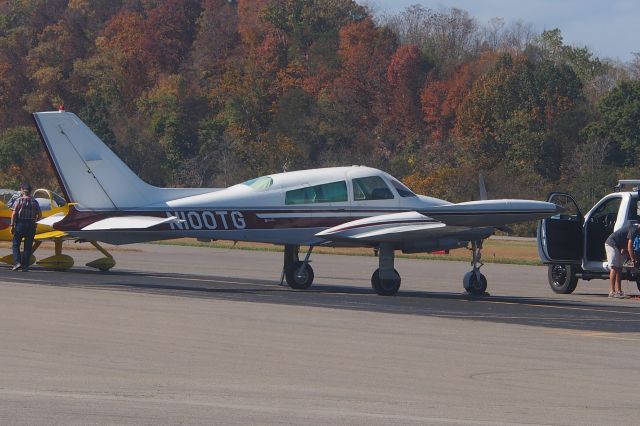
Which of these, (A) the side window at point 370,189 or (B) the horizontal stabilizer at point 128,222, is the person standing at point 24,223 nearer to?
(B) the horizontal stabilizer at point 128,222

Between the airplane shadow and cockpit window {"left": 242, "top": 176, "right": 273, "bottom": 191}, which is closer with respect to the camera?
the airplane shadow

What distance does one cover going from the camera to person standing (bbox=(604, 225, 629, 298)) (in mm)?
23484

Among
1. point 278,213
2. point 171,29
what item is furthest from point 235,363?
point 171,29

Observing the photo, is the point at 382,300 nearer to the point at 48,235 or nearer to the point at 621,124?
the point at 48,235

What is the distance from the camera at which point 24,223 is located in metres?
25.5

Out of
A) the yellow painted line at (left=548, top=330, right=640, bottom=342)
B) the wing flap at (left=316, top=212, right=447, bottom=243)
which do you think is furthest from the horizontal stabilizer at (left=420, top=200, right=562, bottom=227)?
the yellow painted line at (left=548, top=330, right=640, bottom=342)

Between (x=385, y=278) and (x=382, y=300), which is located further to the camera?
(x=385, y=278)

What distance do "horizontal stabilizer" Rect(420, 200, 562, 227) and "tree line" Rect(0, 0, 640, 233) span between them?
4255 centimetres

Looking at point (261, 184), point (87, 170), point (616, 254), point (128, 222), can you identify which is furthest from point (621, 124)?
point (128, 222)

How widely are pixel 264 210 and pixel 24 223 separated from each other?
6067 mm

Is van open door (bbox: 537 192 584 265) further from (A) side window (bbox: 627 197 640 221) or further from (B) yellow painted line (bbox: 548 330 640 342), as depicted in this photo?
(B) yellow painted line (bbox: 548 330 640 342)

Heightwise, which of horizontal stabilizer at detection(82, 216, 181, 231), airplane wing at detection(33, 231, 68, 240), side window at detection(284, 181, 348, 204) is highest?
side window at detection(284, 181, 348, 204)

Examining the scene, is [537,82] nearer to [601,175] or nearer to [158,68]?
[601,175]

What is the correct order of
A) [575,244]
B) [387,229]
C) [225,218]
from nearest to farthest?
[387,229] < [225,218] < [575,244]
